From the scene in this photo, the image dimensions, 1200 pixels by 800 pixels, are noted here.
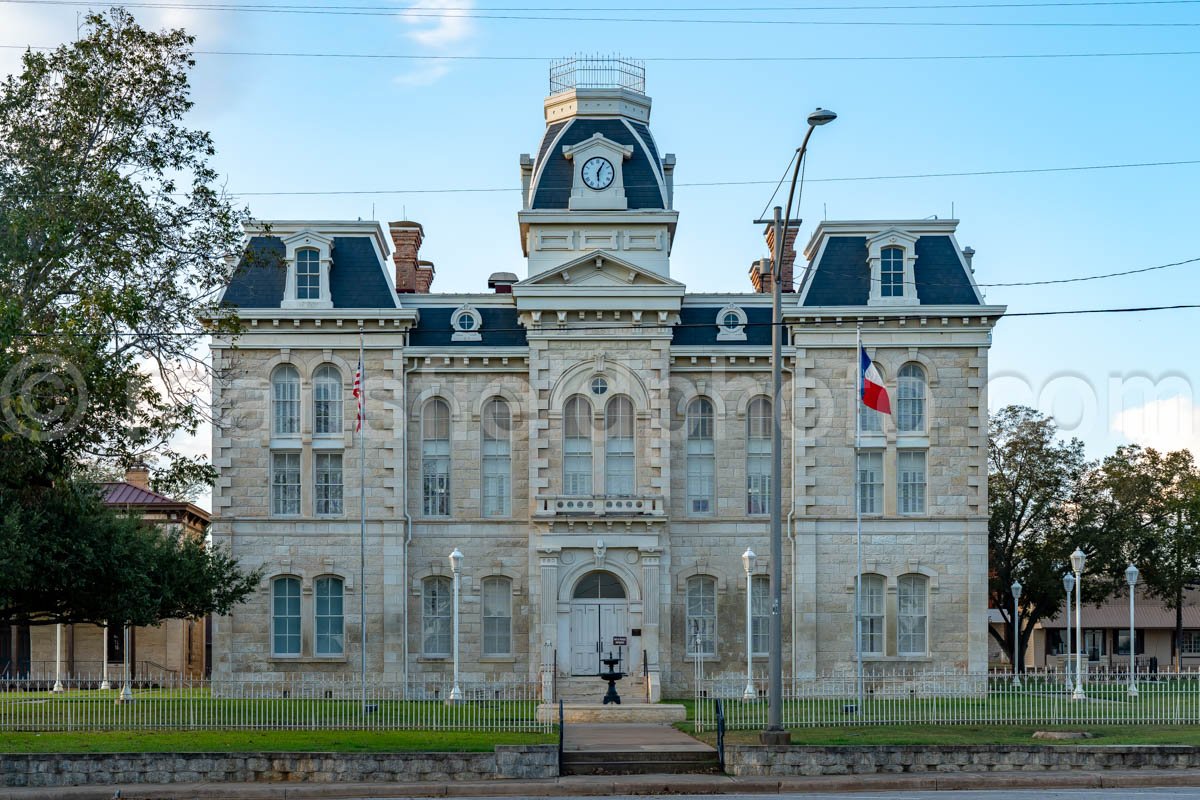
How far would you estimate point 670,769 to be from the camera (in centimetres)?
2698

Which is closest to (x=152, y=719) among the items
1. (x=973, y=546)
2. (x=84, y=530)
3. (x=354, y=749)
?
(x=84, y=530)

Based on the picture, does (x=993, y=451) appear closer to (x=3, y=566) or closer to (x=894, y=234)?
(x=894, y=234)

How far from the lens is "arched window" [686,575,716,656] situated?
46000mm

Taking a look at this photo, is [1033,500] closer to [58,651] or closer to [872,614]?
[872,614]

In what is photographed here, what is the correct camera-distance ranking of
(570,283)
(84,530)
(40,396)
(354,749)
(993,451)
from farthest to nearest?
(993,451) < (570,283) < (84,530) < (354,749) < (40,396)

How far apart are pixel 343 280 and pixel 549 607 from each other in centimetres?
1165

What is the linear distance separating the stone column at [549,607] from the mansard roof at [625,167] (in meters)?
10.6

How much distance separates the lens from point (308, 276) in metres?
46.6

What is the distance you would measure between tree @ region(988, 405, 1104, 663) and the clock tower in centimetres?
2320

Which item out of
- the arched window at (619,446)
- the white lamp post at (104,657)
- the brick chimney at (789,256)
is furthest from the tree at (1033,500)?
the white lamp post at (104,657)

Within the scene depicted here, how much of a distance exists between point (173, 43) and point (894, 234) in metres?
24.9

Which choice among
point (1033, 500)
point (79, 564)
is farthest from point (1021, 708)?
point (1033, 500)

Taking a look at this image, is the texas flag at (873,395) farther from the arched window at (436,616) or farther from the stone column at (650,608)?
the arched window at (436,616)

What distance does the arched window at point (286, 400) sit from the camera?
46.2 m
